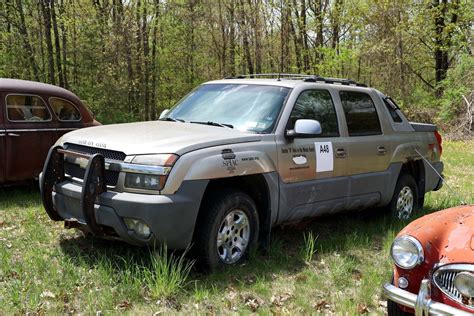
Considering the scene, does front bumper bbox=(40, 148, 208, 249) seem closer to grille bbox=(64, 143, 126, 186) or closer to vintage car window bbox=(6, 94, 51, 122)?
grille bbox=(64, 143, 126, 186)

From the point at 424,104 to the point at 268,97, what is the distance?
20844 mm

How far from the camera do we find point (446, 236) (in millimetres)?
3424

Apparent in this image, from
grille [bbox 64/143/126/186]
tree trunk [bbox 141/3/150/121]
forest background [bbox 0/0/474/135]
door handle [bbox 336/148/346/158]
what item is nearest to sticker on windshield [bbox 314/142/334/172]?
door handle [bbox 336/148/346/158]

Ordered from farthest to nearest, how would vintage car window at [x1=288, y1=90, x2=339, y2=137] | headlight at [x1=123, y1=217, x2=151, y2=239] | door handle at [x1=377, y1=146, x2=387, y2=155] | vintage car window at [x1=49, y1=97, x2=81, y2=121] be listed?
1. vintage car window at [x1=49, y1=97, x2=81, y2=121]
2. door handle at [x1=377, y1=146, x2=387, y2=155]
3. vintage car window at [x1=288, y1=90, x2=339, y2=137]
4. headlight at [x1=123, y1=217, x2=151, y2=239]

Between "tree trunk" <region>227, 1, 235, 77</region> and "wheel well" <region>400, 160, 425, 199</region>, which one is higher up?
"tree trunk" <region>227, 1, 235, 77</region>

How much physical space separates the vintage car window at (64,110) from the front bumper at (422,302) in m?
6.26

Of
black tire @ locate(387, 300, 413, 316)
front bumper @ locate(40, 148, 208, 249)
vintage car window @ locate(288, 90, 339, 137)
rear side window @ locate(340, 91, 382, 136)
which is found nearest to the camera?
black tire @ locate(387, 300, 413, 316)

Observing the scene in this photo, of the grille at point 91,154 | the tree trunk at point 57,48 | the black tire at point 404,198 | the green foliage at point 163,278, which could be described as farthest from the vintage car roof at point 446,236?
the tree trunk at point 57,48

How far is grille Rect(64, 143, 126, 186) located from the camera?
4.36 meters

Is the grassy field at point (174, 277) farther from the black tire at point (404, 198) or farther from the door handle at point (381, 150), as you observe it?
the door handle at point (381, 150)

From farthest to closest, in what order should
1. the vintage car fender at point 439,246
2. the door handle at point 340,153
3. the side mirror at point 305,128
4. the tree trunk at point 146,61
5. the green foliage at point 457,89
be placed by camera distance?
the green foliage at point 457,89, the tree trunk at point 146,61, the door handle at point 340,153, the side mirror at point 305,128, the vintage car fender at point 439,246

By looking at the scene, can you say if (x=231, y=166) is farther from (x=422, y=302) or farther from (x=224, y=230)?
(x=422, y=302)

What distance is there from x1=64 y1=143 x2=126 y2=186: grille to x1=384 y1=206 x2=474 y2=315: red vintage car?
236 centimetres

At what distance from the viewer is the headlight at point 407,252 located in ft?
10.8
